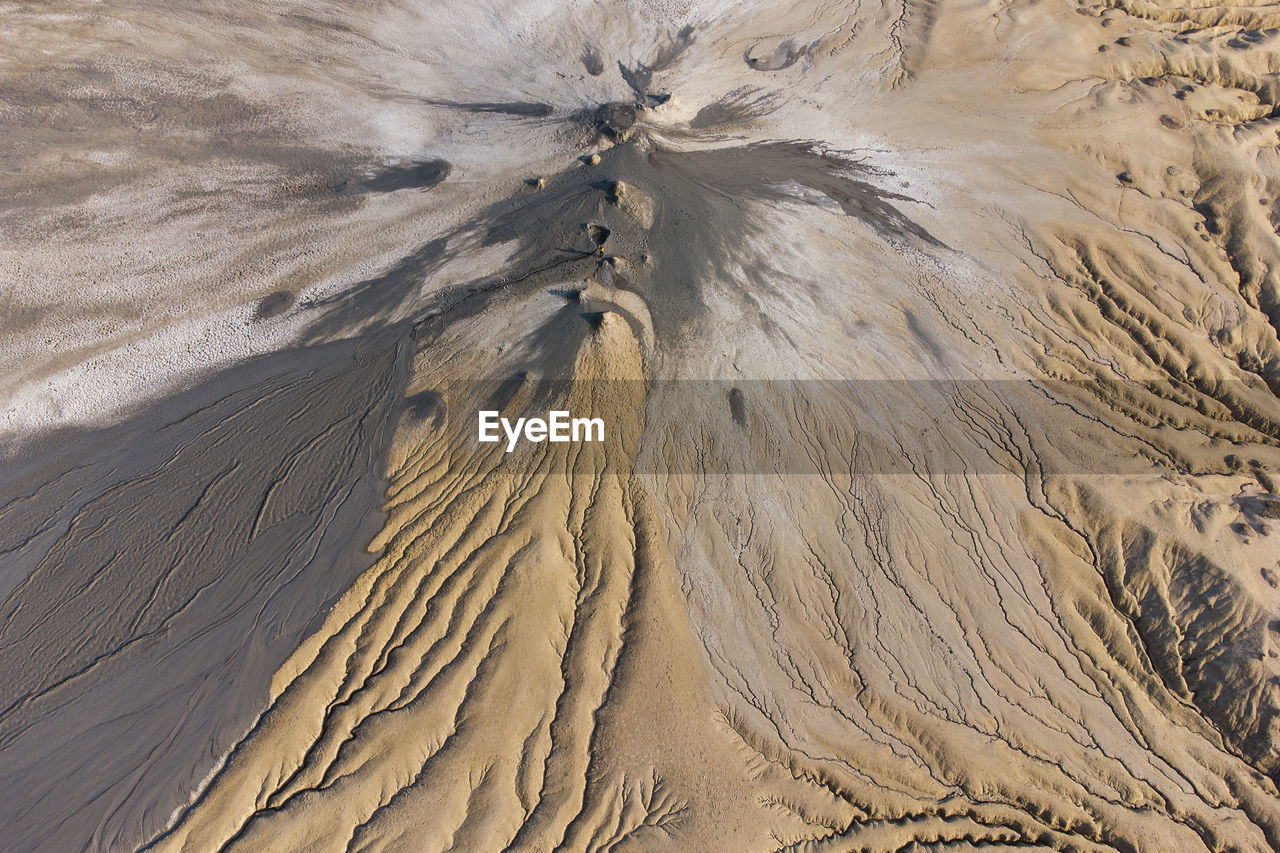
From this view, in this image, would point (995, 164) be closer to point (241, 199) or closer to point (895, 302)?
point (895, 302)

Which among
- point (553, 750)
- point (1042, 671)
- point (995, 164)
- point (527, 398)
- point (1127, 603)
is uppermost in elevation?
point (995, 164)

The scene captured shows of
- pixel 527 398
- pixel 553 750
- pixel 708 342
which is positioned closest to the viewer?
pixel 553 750

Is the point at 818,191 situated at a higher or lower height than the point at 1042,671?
higher

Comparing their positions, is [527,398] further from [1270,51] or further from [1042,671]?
[1270,51]

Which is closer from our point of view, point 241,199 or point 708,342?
point 708,342

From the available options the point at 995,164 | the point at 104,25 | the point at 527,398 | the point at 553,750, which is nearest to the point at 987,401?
the point at 995,164

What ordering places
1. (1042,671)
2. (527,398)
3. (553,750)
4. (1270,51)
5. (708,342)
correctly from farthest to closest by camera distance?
(1270,51) → (708,342) → (527,398) → (1042,671) → (553,750)
